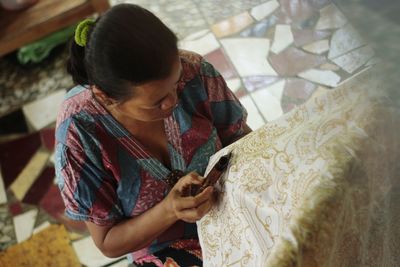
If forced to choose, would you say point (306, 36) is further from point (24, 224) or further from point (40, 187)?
point (24, 224)

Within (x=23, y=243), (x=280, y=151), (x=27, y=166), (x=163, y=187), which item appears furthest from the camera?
(x=27, y=166)

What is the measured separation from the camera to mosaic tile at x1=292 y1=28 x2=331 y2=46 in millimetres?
2104

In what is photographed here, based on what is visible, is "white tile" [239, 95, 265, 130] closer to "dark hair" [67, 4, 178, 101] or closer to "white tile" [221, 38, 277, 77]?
"white tile" [221, 38, 277, 77]

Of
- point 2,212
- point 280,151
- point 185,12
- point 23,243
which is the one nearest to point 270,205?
point 280,151

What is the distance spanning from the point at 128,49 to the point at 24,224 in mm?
1352

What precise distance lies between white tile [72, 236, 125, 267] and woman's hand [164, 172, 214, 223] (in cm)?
90

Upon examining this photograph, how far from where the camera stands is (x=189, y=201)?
790 mm

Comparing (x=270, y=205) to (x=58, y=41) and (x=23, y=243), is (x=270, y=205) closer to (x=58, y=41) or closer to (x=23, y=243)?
(x=23, y=243)

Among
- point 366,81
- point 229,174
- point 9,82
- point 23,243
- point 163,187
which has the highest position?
point 366,81

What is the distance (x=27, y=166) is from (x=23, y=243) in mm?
371

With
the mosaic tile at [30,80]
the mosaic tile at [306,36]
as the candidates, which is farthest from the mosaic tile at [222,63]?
the mosaic tile at [30,80]

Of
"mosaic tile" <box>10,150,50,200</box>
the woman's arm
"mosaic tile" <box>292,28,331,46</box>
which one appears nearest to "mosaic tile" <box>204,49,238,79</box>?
"mosaic tile" <box>292,28,331,46</box>

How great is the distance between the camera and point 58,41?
227cm

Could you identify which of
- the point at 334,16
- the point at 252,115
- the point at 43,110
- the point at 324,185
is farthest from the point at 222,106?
the point at 43,110
